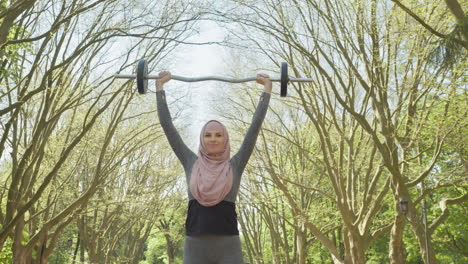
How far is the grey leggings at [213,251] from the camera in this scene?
315cm

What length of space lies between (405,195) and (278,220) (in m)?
11.1

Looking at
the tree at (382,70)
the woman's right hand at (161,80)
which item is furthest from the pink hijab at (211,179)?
the tree at (382,70)

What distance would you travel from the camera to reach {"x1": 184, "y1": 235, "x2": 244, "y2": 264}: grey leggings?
10.3 feet

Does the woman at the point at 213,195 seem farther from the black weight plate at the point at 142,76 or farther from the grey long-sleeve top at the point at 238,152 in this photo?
the black weight plate at the point at 142,76

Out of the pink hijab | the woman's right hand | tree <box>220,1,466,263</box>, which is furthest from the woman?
tree <box>220,1,466,263</box>

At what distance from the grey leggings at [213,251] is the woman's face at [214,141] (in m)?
0.55

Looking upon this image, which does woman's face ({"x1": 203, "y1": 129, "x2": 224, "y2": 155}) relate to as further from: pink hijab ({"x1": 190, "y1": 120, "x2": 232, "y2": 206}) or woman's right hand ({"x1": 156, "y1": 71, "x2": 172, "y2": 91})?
woman's right hand ({"x1": 156, "y1": 71, "x2": 172, "y2": 91})

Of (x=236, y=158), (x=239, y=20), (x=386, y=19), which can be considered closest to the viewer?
(x=236, y=158)

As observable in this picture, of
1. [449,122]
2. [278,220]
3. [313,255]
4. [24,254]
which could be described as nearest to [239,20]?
[449,122]

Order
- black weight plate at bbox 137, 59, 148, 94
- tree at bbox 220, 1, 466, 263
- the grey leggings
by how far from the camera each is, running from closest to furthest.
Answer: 1. the grey leggings
2. black weight plate at bbox 137, 59, 148, 94
3. tree at bbox 220, 1, 466, 263

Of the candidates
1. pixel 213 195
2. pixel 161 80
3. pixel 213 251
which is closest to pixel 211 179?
pixel 213 195

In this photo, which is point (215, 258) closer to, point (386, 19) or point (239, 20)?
point (386, 19)

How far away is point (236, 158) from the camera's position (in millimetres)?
3430

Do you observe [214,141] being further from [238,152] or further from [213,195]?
[213,195]
